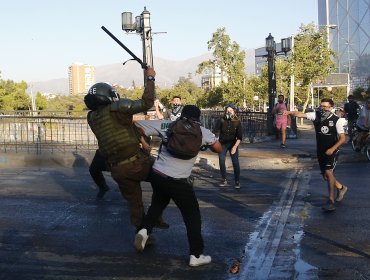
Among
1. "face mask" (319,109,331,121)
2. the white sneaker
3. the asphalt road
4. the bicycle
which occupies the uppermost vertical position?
"face mask" (319,109,331,121)

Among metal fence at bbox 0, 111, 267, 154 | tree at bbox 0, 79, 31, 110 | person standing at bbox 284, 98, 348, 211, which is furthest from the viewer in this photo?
tree at bbox 0, 79, 31, 110

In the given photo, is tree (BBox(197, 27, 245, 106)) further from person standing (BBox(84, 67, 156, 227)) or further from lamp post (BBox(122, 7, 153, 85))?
person standing (BBox(84, 67, 156, 227))

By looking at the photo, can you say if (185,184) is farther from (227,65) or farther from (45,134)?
(227,65)

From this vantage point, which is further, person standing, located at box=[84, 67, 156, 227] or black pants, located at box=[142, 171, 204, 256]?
person standing, located at box=[84, 67, 156, 227]

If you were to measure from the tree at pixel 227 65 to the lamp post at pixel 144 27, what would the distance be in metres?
23.6

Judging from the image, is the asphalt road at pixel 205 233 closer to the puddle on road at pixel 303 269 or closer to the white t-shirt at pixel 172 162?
the puddle on road at pixel 303 269

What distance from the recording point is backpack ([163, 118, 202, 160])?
5.08 metres

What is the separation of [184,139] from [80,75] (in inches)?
6882

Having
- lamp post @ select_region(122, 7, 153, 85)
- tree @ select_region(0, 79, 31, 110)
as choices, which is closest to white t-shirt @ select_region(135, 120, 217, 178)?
lamp post @ select_region(122, 7, 153, 85)

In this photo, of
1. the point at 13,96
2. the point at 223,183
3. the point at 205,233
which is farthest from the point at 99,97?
the point at 13,96

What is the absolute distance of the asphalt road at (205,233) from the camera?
4.98 meters

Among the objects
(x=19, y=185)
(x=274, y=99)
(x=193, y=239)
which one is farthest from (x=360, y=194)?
(x=274, y=99)

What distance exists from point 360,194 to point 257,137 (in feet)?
35.6

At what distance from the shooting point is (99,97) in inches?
220
